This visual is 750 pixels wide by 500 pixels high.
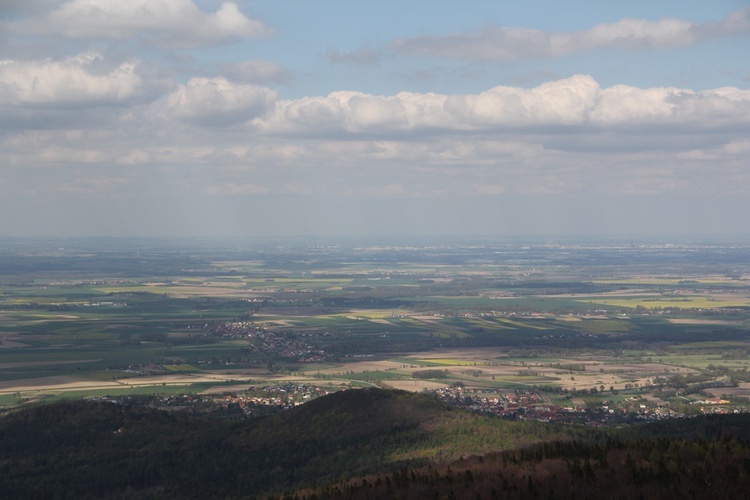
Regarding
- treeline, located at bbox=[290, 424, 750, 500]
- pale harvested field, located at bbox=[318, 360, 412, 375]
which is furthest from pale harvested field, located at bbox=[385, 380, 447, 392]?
treeline, located at bbox=[290, 424, 750, 500]

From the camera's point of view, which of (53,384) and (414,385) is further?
(53,384)

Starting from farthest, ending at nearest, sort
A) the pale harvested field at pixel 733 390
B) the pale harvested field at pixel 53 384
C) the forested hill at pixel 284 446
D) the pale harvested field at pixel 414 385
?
the pale harvested field at pixel 53 384
the pale harvested field at pixel 414 385
the pale harvested field at pixel 733 390
the forested hill at pixel 284 446

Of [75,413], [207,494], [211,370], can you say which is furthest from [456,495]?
[211,370]

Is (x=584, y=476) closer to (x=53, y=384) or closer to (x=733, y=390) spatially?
(x=733, y=390)

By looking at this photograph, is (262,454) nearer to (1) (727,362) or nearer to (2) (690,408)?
(2) (690,408)

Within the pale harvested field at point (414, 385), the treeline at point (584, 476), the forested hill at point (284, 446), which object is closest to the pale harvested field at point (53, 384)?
the forested hill at point (284, 446)

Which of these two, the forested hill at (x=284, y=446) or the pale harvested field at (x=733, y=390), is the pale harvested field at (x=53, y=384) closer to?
the forested hill at (x=284, y=446)

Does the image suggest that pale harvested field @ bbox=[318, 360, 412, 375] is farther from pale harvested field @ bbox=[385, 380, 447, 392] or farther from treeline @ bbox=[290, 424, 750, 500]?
treeline @ bbox=[290, 424, 750, 500]

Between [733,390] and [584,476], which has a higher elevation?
[584,476]

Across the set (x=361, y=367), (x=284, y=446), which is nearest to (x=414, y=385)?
(x=361, y=367)
